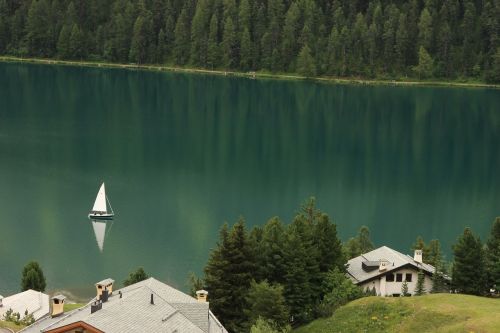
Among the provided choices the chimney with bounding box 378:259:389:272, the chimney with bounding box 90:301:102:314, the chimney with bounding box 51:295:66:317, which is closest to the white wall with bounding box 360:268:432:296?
the chimney with bounding box 378:259:389:272

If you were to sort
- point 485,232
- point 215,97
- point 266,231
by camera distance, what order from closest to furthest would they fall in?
1. point 266,231
2. point 485,232
3. point 215,97

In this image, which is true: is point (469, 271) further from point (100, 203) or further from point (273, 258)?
point (100, 203)

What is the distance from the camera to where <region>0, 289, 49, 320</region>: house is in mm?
45906

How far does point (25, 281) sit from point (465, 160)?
3463 inches

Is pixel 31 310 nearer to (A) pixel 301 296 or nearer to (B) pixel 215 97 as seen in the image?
(A) pixel 301 296

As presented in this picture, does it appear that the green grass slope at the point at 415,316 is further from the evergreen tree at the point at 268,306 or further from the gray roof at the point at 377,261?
the gray roof at the point at 377,261

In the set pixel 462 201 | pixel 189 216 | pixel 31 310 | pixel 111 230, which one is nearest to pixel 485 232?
pixel 462 201

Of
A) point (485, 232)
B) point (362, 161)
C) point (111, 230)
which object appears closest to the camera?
point (111, 230)

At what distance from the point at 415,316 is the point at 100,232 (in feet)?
130

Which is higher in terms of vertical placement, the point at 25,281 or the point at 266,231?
the point at 266,231

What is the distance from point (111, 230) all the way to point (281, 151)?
176 feet

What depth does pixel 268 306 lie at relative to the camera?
41875 millimetres

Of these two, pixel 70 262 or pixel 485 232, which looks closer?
pixel 70 262

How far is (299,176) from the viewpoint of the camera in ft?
337
